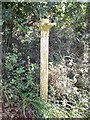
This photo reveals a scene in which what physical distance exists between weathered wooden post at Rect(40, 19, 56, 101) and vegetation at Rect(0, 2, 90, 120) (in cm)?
5

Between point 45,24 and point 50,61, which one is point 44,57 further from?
point 45,24

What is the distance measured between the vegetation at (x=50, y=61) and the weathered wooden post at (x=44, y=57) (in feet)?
0.16

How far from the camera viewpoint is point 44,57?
201 centimetres

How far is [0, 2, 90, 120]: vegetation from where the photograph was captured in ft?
6.39

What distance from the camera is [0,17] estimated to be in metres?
1.86

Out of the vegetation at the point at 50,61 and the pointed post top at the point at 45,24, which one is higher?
the pointed post top at the point at 45,24

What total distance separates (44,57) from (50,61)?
0.16 m

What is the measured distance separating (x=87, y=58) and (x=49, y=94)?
1.69ft

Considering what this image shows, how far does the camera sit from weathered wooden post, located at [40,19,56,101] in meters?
1.97

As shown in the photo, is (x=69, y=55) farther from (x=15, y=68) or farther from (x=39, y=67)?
(x=15, y=68)

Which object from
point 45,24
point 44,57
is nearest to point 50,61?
point 44,57

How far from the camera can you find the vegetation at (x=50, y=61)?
76.6 inches

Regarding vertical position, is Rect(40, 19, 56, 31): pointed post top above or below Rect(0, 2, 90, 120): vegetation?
above

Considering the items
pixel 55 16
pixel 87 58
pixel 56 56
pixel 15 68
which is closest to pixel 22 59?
pixel 15 68
